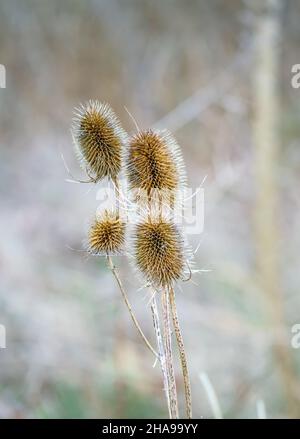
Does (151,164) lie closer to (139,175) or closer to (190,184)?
(139,175)

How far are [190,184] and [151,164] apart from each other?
3.56 metres

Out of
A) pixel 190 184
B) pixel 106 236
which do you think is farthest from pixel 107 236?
pixel 190 184

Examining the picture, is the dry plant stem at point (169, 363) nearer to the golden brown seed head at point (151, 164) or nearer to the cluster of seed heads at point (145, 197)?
the cluster of seed heads at point (145, 197)

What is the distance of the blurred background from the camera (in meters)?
3.79

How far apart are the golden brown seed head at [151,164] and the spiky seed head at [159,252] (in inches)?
2.8

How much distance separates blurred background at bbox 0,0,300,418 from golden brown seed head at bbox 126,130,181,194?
5.56ft

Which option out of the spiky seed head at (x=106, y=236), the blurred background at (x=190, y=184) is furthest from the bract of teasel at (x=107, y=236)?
the blurred background at (x=190, y=184)

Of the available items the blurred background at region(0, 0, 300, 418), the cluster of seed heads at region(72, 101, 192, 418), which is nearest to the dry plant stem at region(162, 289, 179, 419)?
the cluster of seed heads at region(72, 101, 192, 418)

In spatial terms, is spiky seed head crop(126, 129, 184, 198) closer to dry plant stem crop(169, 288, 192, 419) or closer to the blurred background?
dry plant stem crop(169, 288, 192, 419)

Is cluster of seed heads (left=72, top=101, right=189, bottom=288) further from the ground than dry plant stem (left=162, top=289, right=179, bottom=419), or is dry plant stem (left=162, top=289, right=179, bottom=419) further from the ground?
cluster of seed heads (left=72, top=101, right=189, bottom=288)

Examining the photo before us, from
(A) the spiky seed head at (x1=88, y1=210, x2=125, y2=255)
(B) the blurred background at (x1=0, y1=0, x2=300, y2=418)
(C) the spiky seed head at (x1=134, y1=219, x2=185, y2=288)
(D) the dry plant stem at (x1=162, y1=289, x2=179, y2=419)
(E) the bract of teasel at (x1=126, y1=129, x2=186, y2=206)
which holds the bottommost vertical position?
(D) the dry plant stem at (x1=162, y1=289, x2=179, y2=419)

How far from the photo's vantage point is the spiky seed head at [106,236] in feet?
4.32

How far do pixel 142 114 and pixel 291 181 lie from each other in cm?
115
